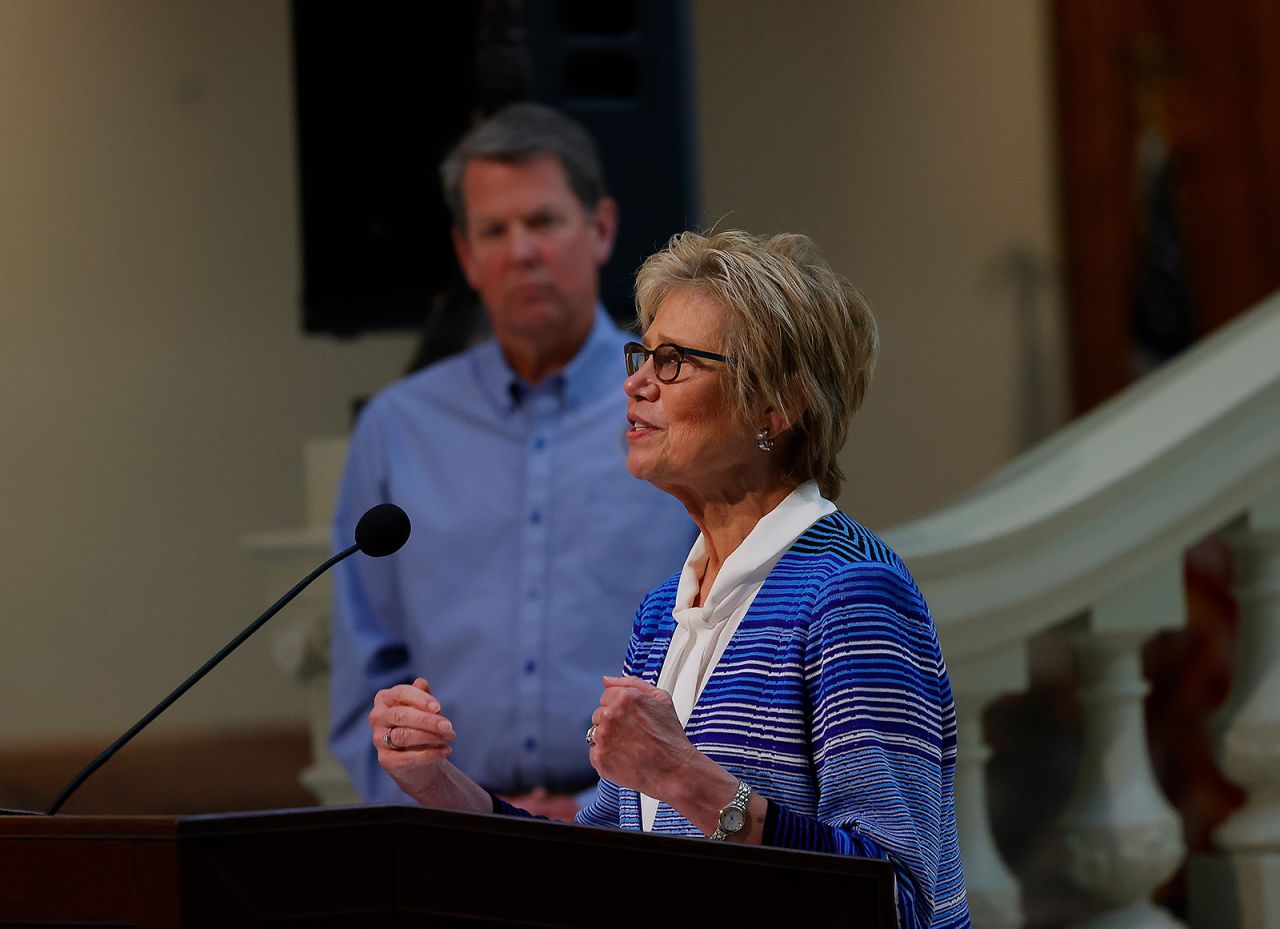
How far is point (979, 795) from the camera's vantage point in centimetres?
208

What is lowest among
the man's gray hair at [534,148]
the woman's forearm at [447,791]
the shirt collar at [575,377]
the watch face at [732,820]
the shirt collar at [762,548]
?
the woman's forearm at [447,791]

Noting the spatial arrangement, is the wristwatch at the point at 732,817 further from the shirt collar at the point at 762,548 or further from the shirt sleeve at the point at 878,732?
the shirt collar at the point at 762,548

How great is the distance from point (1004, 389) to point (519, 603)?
2.96 m

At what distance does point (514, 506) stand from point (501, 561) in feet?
0.28

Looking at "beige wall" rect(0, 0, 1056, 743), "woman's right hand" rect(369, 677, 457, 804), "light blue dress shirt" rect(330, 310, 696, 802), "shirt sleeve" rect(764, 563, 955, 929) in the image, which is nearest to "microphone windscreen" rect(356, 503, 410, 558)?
"woman's right hand" rect(369, 677, 457, 804)

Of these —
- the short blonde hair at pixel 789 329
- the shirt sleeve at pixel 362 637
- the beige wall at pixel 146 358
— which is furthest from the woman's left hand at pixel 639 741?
the beige wall at pixel 146 358

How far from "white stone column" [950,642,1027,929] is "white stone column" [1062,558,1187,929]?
0.32 ft

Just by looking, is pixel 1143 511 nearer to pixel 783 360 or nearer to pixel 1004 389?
pixel 783 360

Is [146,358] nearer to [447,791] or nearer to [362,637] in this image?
[362,637]

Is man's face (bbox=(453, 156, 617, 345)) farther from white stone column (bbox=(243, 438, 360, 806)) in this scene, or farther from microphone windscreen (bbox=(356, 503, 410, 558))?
microphone windscreen (bbox=(356, 503, 410, 558))

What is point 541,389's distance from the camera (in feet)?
8.41

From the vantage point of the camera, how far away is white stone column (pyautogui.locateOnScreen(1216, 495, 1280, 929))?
6.82ft

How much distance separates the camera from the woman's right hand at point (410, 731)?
4.59 ft

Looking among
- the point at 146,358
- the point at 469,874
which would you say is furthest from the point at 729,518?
the point at 146,358
